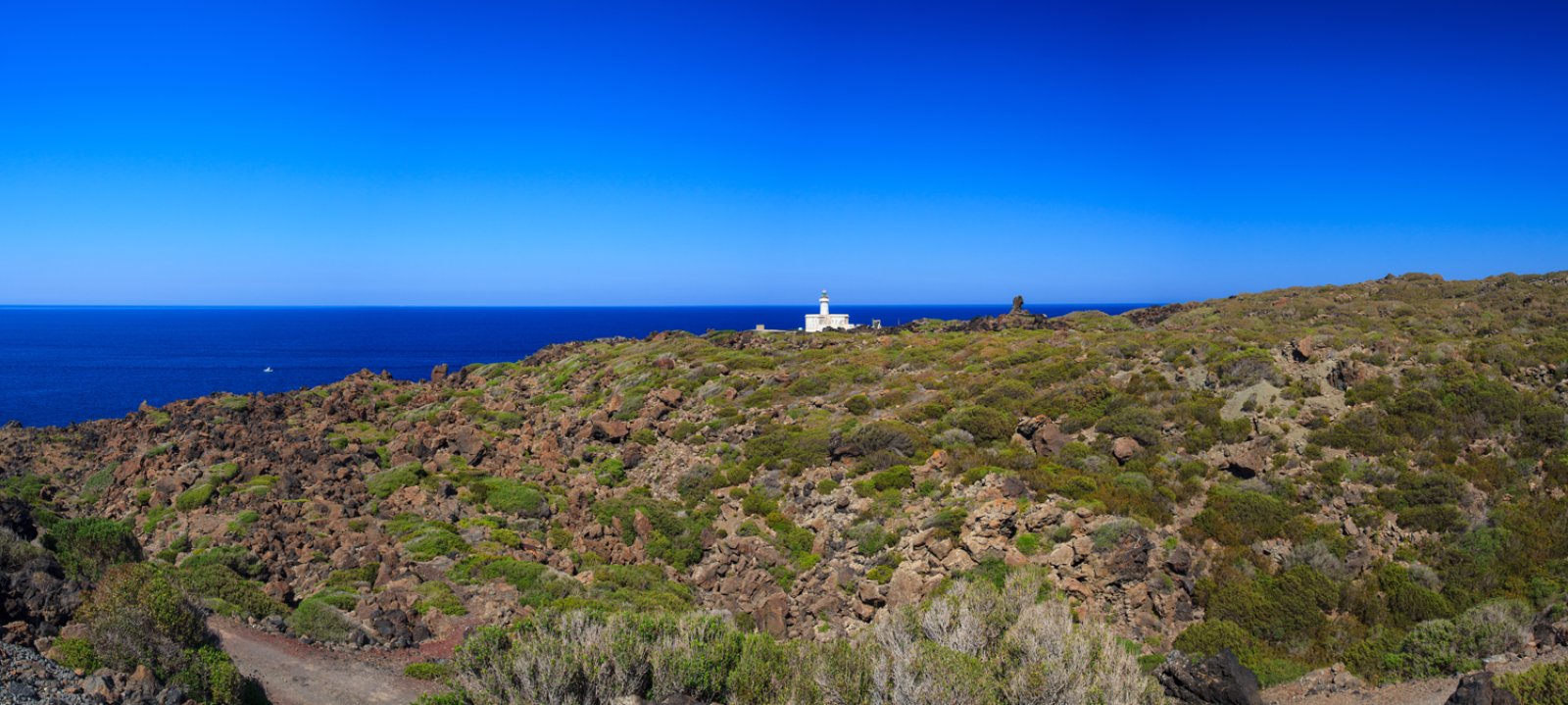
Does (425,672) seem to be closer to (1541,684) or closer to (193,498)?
(193,498)

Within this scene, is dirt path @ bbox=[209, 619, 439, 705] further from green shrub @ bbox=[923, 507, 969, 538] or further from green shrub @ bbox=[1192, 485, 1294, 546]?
green shrub @ bbox=[1192, 485, 1294, 546]

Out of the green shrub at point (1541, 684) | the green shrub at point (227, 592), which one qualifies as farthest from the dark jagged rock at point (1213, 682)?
the green shrub at point (227, 592)

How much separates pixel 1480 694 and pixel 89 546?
2998 cm

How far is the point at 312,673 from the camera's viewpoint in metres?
16.7

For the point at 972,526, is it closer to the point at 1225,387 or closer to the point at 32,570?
the point at 1225,387

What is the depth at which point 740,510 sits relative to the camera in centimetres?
2656

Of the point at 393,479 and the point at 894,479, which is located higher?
the point at 894,479

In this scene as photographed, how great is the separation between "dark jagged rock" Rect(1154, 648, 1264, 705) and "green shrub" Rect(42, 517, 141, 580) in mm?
24081

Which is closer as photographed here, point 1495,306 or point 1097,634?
point 1097,634

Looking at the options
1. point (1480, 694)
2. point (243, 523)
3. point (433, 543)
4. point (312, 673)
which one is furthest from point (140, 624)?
point (1480, 694)

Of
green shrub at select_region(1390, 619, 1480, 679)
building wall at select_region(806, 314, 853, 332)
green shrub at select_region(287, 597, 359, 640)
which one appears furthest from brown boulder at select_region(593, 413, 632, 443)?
building wall at select_region(806, 314, 853, 332)

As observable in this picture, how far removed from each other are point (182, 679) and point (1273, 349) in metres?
36.5

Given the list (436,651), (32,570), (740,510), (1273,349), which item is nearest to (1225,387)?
(1273,349)

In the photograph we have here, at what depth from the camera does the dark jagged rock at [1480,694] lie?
37.2 feet
